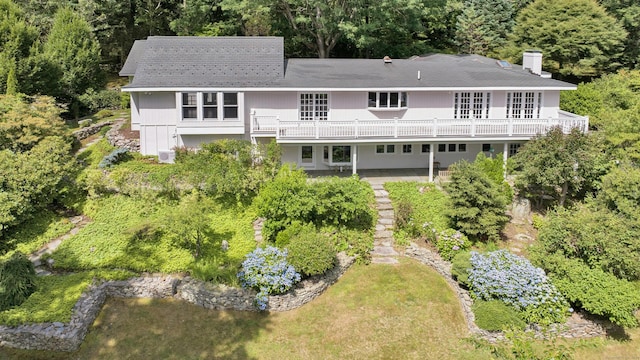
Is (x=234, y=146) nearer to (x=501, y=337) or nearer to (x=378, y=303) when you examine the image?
(x=378, y=303)

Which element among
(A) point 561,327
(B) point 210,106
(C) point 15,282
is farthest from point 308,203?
(C) point 15,282

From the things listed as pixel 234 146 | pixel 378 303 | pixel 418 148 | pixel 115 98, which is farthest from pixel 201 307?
pixel 115 98

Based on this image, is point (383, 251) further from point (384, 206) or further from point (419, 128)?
point (419, 128)

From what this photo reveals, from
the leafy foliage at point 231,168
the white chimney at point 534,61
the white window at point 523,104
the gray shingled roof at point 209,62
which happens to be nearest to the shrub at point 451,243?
the leafy foliage at point 231,168

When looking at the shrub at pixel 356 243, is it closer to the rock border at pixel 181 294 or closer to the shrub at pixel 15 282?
the rock border at pixel 181 294

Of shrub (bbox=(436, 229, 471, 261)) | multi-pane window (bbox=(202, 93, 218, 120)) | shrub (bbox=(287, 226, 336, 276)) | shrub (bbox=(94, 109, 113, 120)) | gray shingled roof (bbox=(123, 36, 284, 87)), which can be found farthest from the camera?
shrub (bbox=(94, 109, 113, 120))

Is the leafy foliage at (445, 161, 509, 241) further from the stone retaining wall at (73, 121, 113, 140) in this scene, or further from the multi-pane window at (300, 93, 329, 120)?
the stone retaining wall at (73, 121, 113, 140)

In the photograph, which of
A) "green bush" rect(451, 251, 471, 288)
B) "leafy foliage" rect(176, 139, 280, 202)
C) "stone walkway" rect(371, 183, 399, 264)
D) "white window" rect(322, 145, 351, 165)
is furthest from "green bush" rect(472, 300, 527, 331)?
"white window" rect(322, 145, 351, 165)
